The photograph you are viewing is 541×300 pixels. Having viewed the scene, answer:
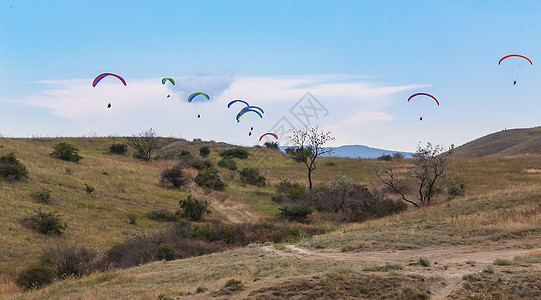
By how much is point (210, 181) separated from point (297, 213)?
15.0m

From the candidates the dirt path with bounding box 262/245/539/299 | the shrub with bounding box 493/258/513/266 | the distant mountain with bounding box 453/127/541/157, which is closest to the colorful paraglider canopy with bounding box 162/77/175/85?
the dirt path with bounding box 262/245/539/299

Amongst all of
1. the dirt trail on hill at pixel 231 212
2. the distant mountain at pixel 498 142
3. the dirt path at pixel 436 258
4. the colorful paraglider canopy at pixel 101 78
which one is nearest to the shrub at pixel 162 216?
the dirt trail on hill at pixel 231 212

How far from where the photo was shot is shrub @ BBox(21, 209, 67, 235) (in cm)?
2572

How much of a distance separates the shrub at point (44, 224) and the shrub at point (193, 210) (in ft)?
33.5

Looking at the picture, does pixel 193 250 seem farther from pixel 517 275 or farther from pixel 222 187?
pixel 222 187

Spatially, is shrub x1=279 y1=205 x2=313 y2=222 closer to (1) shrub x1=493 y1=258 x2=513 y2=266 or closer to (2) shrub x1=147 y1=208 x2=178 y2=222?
(2) shrub x1=147 y1=208 x2=178 y2=222

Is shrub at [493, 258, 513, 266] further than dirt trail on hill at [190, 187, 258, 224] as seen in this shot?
No

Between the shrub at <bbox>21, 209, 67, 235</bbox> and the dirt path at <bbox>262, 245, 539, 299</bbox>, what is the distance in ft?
48.1

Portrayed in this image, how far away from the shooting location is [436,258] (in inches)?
582

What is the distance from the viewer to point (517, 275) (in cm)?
1062

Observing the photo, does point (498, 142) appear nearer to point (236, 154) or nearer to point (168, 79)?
point (236, 154)

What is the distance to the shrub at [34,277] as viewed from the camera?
17.9 m

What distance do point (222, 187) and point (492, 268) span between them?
Answer: 37.2 m

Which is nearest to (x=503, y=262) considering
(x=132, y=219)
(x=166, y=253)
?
(x=166, y=253)
